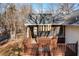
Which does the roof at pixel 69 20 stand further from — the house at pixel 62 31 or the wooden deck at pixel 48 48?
the wooden deck at pixel 48 48

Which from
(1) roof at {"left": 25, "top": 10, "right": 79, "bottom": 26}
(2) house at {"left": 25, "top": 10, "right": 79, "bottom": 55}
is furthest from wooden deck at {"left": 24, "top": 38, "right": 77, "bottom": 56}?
(1) roof at {"left": 25, "top": 10, "right": 79, "bottom": 26}

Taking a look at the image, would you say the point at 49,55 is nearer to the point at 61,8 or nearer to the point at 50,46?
the point at 50,46

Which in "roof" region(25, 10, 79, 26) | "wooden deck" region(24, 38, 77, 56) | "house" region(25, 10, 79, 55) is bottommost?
"wooden deck" region(24, 38, 77, 56)

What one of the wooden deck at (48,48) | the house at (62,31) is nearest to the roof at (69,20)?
the house at (62,31)

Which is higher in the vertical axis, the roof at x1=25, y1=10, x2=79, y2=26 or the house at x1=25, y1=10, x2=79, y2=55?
the roof at x1=25, y1=10, x2=79, y2=26

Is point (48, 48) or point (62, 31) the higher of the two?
point (62, 31)

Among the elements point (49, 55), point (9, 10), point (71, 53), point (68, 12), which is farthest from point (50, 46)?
point (9, 10)

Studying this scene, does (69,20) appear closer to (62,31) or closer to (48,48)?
(62,31)

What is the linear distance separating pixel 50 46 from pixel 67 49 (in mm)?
160

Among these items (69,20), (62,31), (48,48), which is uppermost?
(69,20)

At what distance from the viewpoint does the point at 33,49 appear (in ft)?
3.82

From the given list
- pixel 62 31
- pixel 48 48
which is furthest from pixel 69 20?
pixel 48 48

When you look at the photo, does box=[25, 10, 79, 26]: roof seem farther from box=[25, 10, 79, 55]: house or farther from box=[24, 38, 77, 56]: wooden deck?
box=[24, 38, 77, 56]: wooden deck

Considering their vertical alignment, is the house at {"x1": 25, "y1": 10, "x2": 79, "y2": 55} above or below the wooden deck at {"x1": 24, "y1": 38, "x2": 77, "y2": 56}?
above
